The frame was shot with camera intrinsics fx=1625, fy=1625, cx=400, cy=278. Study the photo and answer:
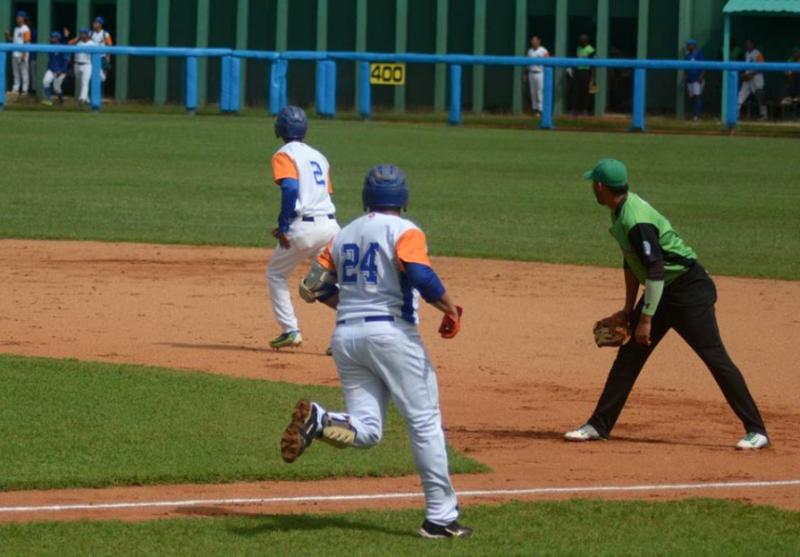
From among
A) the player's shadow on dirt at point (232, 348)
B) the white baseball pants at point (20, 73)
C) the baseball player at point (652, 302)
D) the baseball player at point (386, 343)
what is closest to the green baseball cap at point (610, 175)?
the baseball player at point (652, 302)

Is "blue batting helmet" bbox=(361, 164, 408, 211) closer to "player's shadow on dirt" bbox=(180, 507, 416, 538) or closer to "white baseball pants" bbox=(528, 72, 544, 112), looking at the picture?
"player's shadow on dirt" bbox=(180, 507, 416, 538)

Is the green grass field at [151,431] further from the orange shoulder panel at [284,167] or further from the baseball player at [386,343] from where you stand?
the orange shoulder panel at [284,167]

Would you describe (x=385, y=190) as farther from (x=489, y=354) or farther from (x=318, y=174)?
(x=489, y=354)

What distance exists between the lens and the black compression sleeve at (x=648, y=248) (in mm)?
8922

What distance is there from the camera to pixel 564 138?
33.0m

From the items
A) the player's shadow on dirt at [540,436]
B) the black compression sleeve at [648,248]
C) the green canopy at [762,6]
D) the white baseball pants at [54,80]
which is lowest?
the player's shadow on dirt at [540,436]

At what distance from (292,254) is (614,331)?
3.50m

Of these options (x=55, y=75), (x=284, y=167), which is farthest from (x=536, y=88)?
(x=284, y=167)

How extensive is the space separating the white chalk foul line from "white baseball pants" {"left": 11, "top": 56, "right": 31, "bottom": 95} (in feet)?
99.6

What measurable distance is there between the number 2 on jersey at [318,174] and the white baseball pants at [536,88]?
935 inches

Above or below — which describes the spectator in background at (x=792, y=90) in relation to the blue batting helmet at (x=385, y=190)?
above

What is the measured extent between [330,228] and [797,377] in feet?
11.9

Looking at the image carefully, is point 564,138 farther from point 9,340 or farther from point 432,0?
point 9,340

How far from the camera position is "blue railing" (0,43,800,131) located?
1315 inches
